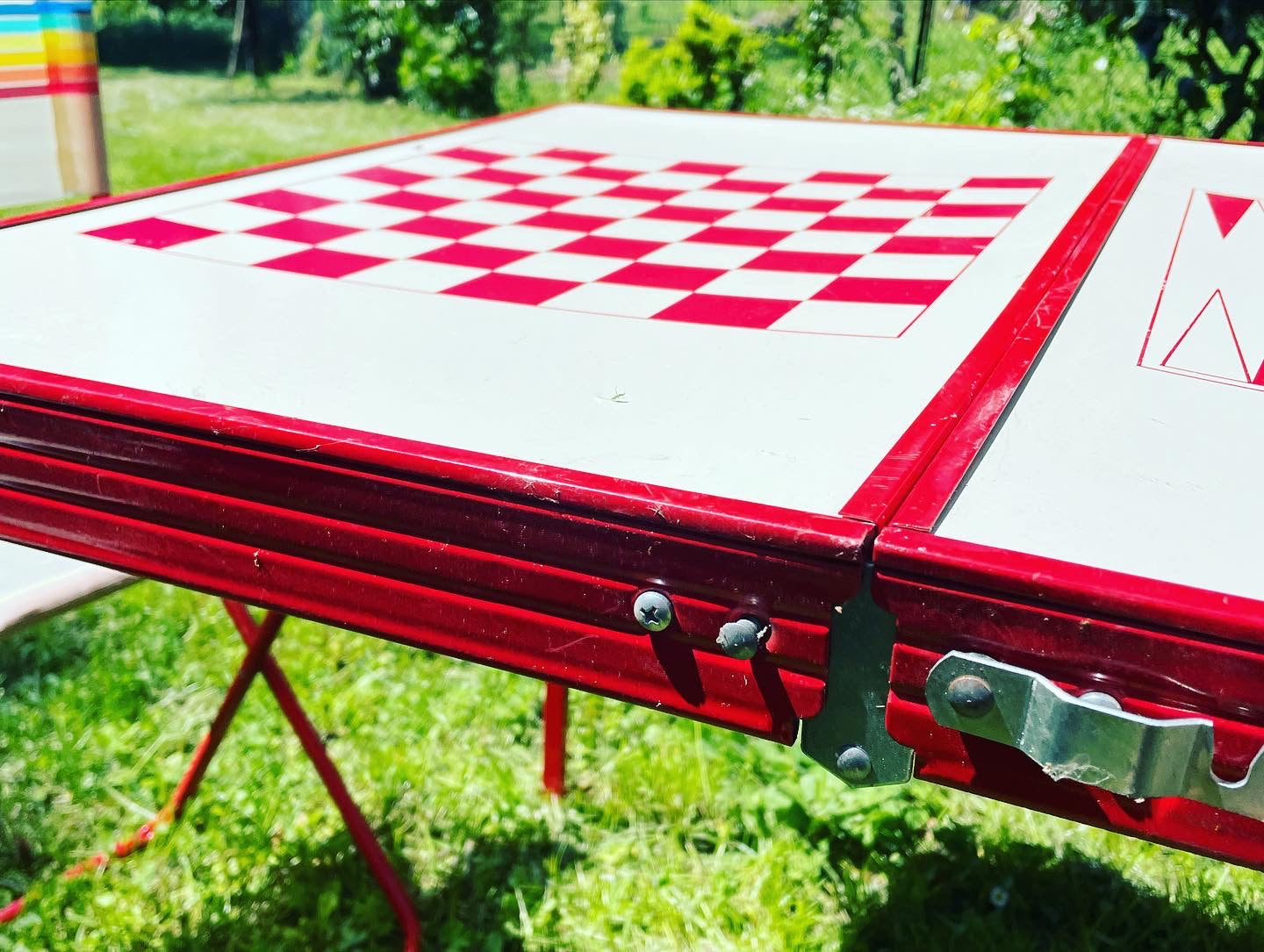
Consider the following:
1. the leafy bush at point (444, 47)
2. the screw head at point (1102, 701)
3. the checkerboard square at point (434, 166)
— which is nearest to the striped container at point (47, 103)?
the checkerboard square at point (434, 166)

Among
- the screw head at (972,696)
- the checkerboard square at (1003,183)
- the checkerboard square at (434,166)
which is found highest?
the checkerboard square at (1003,183)

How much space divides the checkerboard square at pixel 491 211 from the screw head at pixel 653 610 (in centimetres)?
76

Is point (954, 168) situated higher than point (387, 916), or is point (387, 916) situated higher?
point (954, 168)

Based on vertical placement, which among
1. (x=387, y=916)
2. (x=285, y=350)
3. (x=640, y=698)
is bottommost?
(x=387, y=916)

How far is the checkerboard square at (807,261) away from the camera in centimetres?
114

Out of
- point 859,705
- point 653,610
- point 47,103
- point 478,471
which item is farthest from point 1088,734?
point 47,103

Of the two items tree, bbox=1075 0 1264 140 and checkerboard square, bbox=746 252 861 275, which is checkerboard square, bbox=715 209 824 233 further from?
tree, bbox=1075 0 1264 140

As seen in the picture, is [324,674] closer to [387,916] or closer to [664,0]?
→ [387,916]

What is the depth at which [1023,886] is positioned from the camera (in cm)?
162

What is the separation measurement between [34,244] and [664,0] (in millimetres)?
5166

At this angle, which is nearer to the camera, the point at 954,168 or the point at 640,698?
the point at 640,698

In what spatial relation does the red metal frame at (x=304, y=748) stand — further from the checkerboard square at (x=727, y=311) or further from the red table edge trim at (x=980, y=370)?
the red table edge trim at (x=980, y=370)

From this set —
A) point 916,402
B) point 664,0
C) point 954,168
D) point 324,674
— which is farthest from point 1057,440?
point 664,0

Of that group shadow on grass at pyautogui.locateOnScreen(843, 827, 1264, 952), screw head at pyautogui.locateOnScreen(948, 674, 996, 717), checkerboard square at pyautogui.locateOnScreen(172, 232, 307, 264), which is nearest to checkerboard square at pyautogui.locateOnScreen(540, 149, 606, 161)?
checkerboard square at pyautogui.locateOnScreen(172, 232, 307, 264)
